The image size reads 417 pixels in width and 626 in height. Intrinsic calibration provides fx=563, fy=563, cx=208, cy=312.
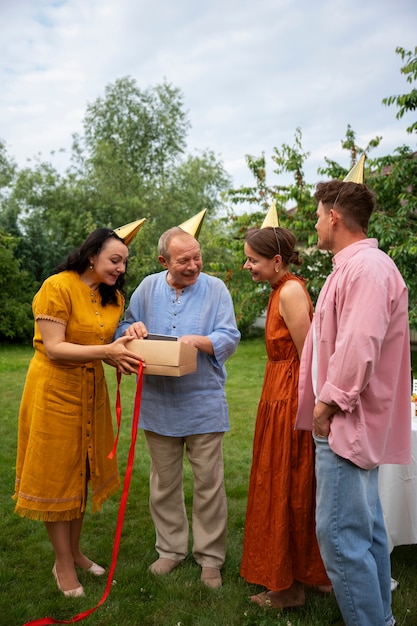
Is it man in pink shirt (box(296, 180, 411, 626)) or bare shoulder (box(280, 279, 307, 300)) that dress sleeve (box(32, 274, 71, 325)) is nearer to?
bare shoulder (box(280, 279, 307, 300))

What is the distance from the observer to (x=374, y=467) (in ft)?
7.47

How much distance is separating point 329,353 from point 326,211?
0.61 meters

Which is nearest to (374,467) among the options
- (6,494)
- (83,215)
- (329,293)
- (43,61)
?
(329,293)

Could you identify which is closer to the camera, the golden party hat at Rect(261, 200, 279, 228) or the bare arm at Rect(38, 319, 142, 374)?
the bare arm at Rect(38, 319, 142, 374)

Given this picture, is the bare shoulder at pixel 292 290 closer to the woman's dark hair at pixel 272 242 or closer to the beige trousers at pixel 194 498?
the woman's dark hair at pixel 272 242

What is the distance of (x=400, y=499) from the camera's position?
9.95 feet

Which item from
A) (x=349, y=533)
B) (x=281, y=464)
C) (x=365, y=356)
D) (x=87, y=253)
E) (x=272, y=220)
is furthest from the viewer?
(x=272, y=220)

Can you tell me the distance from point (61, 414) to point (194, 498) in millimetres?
1023

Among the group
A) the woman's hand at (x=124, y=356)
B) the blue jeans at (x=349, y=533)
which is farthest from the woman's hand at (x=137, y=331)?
the blue jeans at (x=349, y=533)

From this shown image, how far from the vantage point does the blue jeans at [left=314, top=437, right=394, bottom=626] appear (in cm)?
223

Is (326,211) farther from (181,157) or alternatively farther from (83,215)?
(181,157)

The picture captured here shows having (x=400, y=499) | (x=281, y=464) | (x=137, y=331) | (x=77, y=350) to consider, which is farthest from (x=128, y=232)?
(x=400, y=499)

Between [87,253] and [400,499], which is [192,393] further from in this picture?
[400,499]

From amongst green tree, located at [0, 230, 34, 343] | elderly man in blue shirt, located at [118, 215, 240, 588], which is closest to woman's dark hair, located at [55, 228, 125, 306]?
elderly man in blue shirt, located at [118, 215, 240, 588]
